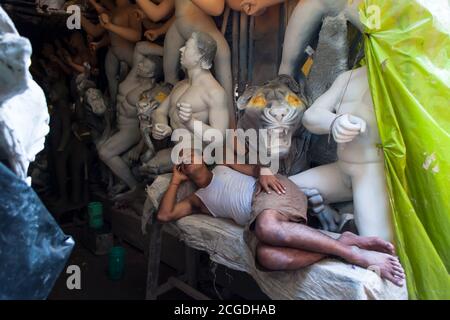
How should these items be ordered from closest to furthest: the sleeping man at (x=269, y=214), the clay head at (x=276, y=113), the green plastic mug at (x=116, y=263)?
the sleeping man at (x=269, y=214) < the clay head at (x=276, y=113) < the green plastic mug at (x=116, y=263)

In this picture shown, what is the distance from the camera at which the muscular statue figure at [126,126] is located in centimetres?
342

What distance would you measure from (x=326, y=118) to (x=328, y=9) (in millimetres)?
747

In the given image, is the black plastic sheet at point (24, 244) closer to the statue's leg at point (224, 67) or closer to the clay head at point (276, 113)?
the clay head at point (276, 113)

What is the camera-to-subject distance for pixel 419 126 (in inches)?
62.0

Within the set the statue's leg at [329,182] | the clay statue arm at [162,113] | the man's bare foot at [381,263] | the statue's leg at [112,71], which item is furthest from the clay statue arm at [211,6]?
the man's bare foot at [381,263]

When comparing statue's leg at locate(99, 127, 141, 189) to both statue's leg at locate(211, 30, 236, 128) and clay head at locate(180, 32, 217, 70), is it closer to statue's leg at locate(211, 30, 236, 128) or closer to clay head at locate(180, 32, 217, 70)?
statue's leg at locate(211, 30, 236, 128)

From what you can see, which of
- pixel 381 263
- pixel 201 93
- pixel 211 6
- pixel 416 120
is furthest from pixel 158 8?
pixel 381 263

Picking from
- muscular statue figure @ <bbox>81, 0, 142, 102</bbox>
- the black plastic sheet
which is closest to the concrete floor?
muscular statue figure @ <bbox>81, 0, 142, 102</bbox>

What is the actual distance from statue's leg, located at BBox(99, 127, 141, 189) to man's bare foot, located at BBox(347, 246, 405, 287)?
2.59 m

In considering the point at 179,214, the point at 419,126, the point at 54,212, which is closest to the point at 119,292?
the point at 179,214

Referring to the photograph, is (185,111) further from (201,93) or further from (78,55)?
(78,55)

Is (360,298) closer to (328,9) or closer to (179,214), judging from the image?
(179,214)

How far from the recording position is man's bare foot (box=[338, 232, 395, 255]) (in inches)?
62.1

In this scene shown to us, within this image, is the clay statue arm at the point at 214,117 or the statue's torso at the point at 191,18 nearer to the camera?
the clay statue arm at the point at 214,117
